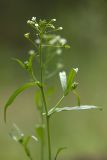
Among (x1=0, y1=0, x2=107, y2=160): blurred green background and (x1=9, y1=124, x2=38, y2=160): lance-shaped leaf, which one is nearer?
(x1=9, y1=124, x2=38, y2=160): lance-shaped leaf

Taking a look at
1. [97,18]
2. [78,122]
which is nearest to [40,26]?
[78,122]

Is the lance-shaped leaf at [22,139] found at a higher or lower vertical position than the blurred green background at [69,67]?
higher

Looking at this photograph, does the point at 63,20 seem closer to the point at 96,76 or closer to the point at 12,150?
the point at 96,76

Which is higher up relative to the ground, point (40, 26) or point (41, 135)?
point (40, 26)

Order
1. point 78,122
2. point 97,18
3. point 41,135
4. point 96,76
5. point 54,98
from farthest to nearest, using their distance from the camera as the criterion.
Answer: point 97,18, point 96,76, point 54,98, point 78,122, point 41,135

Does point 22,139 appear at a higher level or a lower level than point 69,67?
higher

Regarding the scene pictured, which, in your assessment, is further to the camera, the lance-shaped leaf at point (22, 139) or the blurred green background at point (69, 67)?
the blurred green background at point (69, 67)

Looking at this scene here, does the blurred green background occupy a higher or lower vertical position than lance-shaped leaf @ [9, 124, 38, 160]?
lower

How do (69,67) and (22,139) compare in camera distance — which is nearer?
(22,139)
